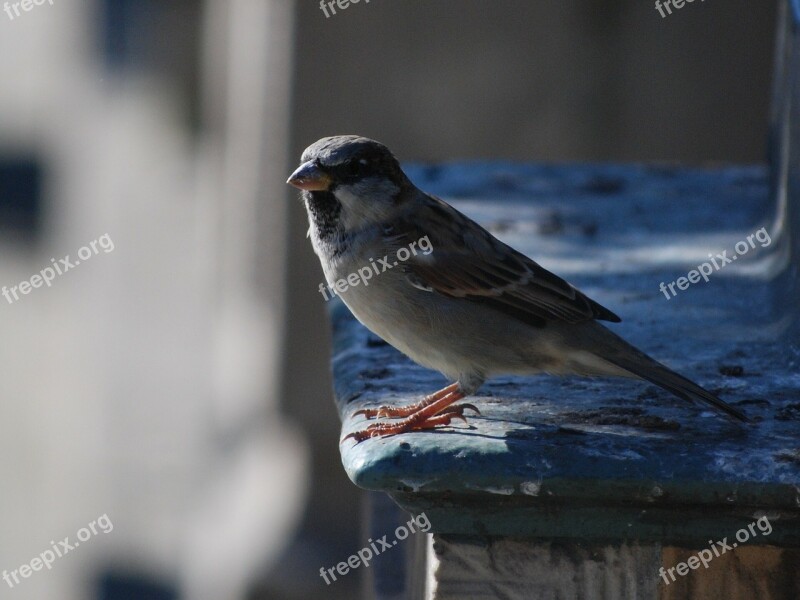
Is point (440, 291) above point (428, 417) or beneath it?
above

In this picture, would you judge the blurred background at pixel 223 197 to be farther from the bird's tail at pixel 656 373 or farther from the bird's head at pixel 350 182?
the bird's tail at pixel 656 373

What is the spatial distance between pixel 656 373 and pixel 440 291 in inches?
24.7

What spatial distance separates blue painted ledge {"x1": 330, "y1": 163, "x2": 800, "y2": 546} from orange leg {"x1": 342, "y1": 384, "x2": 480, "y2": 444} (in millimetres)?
47

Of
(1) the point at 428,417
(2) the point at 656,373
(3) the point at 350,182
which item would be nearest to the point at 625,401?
(2) the point at 656,373

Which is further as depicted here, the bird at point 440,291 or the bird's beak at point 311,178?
the bird's beak at point 311,178

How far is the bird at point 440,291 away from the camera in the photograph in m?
3.08

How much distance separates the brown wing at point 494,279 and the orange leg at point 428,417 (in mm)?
281

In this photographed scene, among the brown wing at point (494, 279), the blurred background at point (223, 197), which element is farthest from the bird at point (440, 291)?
the blurred background at point (223, 197)

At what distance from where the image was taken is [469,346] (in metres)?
3.11

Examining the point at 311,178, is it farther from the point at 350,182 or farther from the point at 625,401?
the point at 625,401

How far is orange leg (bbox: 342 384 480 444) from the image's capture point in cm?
263

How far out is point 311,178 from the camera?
3.37 meters

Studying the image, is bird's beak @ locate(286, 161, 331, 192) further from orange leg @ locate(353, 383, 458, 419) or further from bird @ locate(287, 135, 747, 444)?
orange leg @ locate(353, 383, 458, 419)

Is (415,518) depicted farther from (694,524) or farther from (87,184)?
(87,184)
